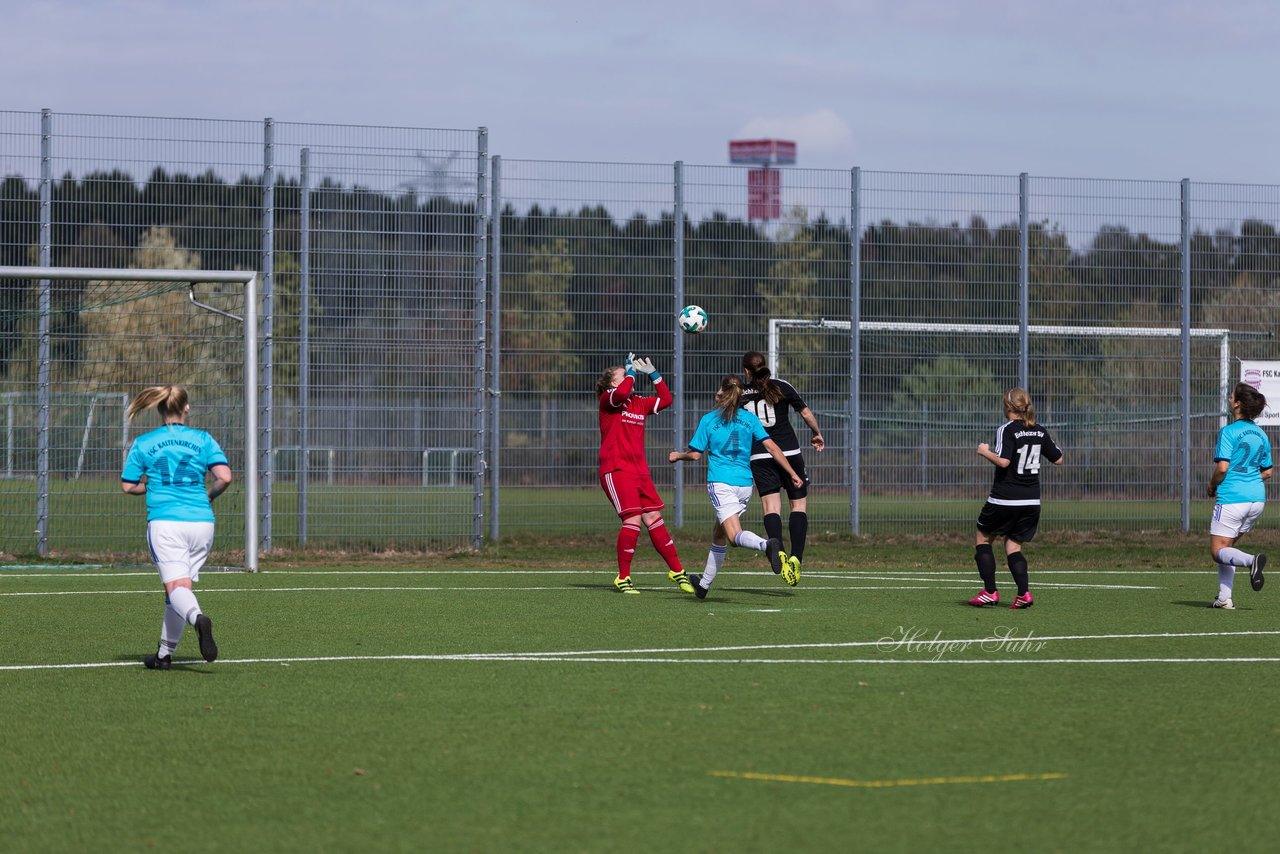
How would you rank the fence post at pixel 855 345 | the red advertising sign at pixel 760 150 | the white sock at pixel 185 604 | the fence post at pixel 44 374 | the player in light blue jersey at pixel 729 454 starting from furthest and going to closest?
the red advertising sign at pixel 760 150
the fence post at pixel 855 345
the fence post at pixel 44 374
the player in light blue jersey at pixel 729 454
the white sock at pixel 185 604

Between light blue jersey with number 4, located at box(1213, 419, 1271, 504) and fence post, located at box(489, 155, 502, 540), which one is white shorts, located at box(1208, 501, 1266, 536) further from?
fence post, located at box(489, 155, 502, 540)

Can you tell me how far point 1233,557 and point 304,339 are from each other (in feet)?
34.1

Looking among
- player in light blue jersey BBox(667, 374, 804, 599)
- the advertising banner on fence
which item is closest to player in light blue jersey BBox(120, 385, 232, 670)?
player in light blue jersey BBox(667, 374, 804, 599)

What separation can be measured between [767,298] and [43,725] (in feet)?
43.1

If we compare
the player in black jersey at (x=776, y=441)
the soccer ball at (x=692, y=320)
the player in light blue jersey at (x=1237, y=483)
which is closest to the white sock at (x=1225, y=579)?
the player in light blue jersey at (x=1237, y=483)

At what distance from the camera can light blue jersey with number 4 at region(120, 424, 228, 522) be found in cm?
896

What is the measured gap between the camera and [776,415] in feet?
45.9

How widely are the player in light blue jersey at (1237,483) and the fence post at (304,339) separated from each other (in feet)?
32.7

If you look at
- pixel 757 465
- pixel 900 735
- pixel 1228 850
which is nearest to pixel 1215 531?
pixel 757 465

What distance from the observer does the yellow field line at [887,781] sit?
233 inches

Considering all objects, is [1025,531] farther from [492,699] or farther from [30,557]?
[30,557]

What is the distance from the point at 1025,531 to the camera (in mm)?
12359

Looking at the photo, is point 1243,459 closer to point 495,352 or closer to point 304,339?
point 495,352

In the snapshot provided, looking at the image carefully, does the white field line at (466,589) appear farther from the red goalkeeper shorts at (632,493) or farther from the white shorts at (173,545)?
the white shorts at (173,545)
